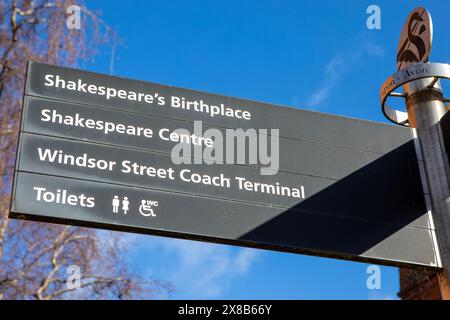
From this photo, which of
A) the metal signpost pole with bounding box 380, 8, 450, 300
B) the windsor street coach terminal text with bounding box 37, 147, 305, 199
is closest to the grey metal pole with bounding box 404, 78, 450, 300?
the metal signpost pole with bounding box 380, 8, 450, 300

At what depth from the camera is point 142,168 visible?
3.73 metres

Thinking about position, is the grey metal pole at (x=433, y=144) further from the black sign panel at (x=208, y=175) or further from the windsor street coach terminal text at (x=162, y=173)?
the windsor street coach terminal text at (x=162, y=173)

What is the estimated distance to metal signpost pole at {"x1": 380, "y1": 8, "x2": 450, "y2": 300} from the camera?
3964 mm

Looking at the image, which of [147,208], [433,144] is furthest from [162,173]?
[433,144]

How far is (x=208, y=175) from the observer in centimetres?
382

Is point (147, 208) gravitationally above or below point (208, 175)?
below

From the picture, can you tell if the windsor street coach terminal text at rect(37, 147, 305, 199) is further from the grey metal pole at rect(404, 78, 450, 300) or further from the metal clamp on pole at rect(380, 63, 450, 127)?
the metal clamp on pole at rect(380, 63, 450, 127)

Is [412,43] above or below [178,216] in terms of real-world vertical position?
above

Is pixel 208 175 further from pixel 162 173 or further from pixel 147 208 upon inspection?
pixel 147 208

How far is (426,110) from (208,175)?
4.38 ft

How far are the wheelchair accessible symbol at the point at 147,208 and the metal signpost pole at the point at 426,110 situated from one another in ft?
5.00
